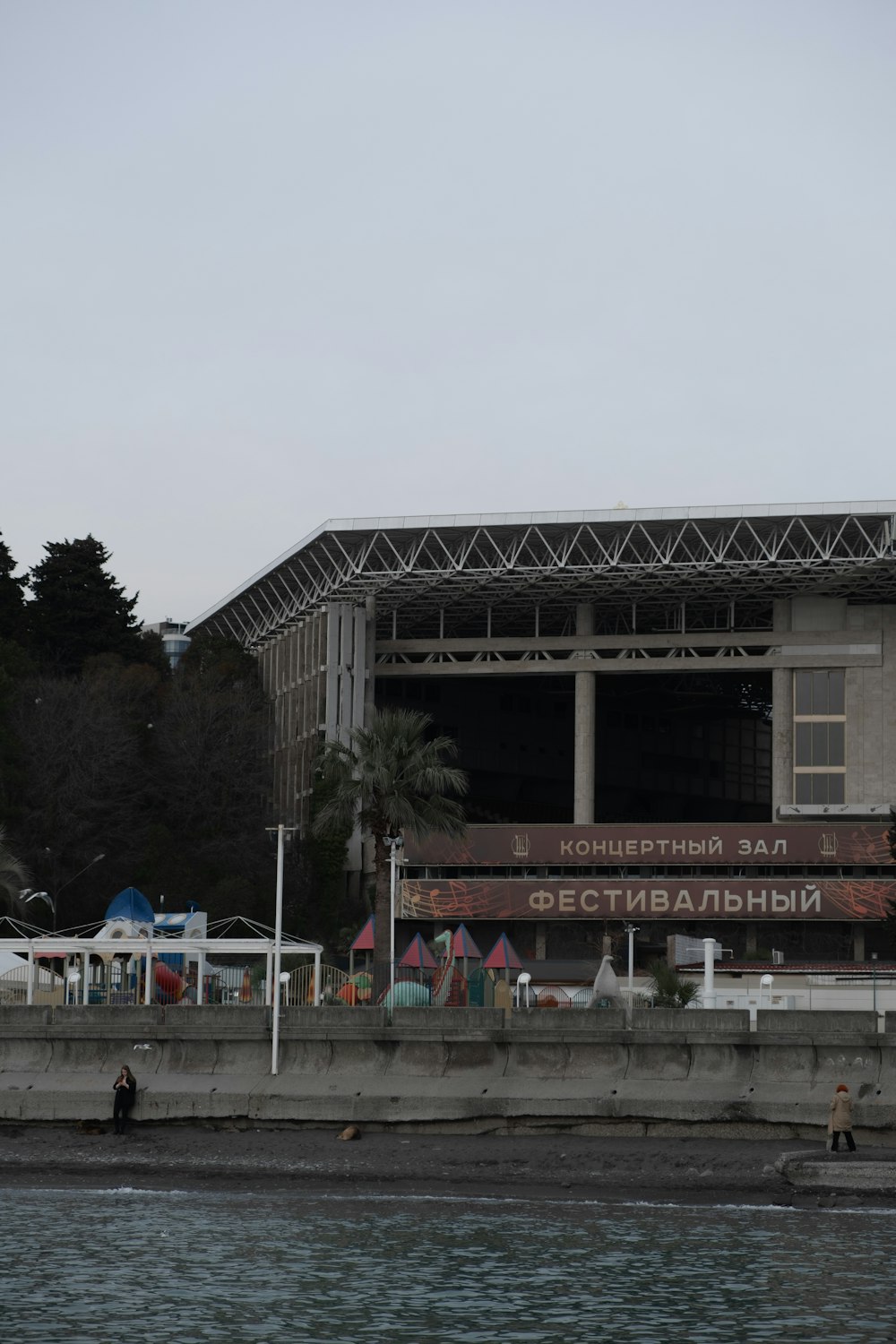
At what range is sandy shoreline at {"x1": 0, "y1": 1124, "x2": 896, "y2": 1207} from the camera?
34312mm

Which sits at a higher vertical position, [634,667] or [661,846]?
[634,667]

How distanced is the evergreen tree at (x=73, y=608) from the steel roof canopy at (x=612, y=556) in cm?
1006

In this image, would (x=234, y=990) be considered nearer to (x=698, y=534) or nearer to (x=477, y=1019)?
(x=477, y=1019)

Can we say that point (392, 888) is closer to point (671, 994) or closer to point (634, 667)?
point (671, 994)

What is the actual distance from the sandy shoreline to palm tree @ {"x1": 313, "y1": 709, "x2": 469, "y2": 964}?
1643 centimetres

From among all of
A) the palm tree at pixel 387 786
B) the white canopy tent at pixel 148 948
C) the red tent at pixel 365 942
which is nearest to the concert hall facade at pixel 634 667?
the red tent at pixel 365 942

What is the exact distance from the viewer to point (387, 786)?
179 feet

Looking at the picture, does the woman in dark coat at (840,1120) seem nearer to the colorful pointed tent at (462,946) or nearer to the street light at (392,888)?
the street light at (392,888)

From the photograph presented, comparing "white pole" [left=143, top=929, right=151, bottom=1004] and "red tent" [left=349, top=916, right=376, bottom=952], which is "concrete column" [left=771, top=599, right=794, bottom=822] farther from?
"white pole" [left=143, top=929, right=151, bottom=1004]

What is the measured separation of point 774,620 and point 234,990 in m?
53.2

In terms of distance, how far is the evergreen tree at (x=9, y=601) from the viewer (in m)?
92.4

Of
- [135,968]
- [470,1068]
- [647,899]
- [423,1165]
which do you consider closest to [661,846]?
[647,899]

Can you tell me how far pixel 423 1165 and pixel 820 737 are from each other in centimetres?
6172

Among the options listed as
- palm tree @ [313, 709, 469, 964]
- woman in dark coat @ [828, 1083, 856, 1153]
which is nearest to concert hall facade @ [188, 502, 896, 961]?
palm tree @ [313, 709, 469, 964]
